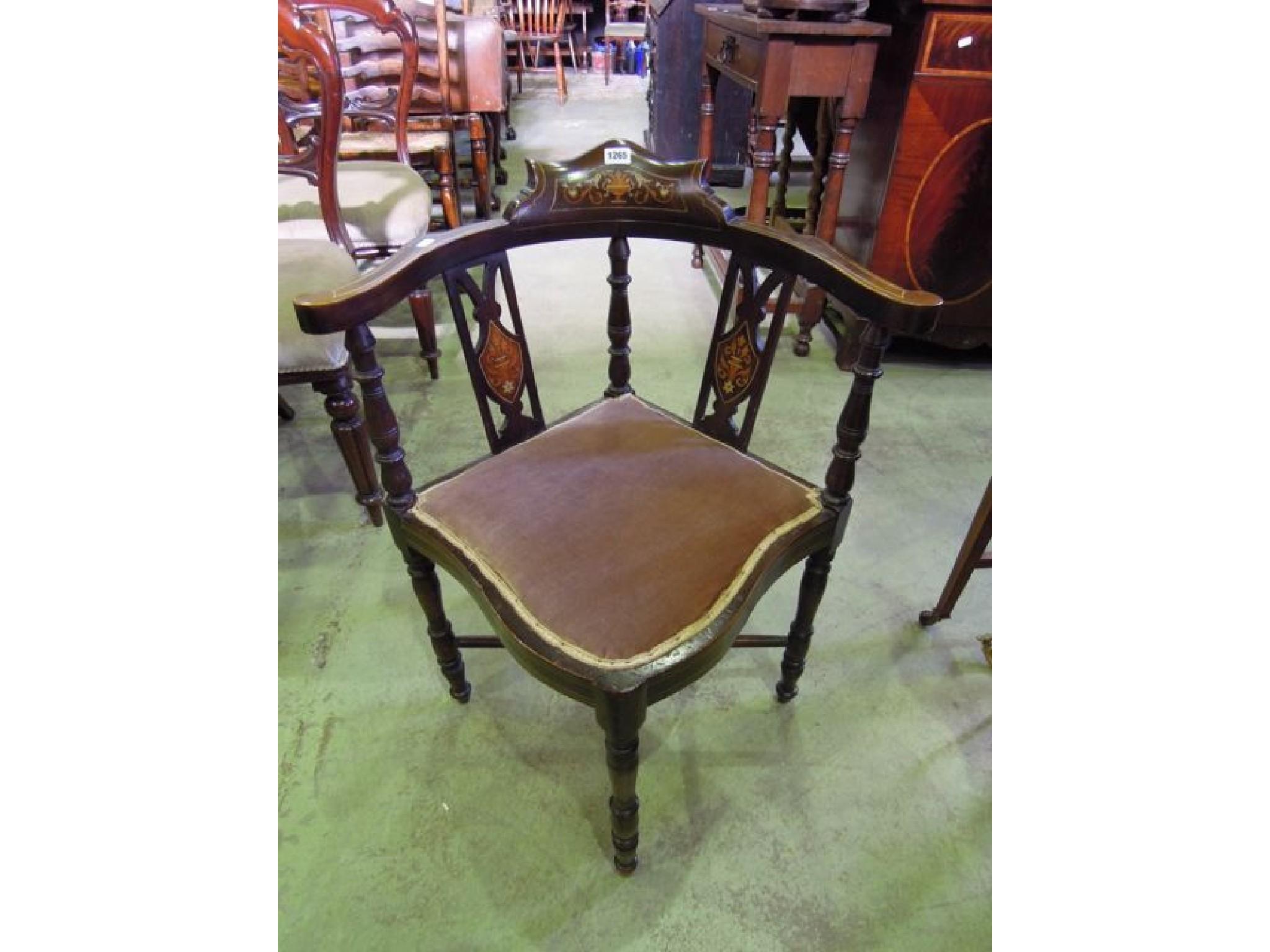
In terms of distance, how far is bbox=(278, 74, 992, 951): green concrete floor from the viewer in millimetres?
1015

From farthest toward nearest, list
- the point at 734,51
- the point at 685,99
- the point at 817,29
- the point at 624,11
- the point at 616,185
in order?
the point at 624,11
the point at 685,99
the point at 734,51
the point at 817,29
the point at 616,185

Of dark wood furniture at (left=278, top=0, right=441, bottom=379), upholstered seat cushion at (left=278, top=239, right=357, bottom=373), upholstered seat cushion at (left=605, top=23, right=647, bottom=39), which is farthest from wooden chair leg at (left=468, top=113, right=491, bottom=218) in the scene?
upholstered seat cushion at (left=605, top=23, right=647, bottom=39)

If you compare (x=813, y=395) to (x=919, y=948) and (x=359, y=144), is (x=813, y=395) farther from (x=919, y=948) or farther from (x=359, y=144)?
(x=359, y=144)

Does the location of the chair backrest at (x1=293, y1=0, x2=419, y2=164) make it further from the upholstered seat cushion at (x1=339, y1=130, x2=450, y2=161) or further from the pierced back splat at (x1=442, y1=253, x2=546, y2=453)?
the pierced back splat at (x1=442, y1=253, x2=546, y2=453)

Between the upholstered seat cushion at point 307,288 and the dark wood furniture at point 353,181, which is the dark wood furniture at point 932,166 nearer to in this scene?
the dark wood furniture at point 353,181

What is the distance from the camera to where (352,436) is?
148 cm

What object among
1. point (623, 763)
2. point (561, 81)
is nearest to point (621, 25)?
point (561, 81)

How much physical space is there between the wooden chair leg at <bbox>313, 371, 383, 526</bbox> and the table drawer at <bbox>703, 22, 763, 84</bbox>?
148cm

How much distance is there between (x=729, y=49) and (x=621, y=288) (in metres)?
1.57

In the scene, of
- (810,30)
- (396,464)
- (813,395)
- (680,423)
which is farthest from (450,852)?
(810,30)

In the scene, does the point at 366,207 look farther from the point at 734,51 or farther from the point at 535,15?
the point at 535,15

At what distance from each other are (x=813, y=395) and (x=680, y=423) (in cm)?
123

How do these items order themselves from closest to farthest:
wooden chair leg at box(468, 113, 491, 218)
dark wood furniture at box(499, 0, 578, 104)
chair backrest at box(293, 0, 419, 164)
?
chair backrest at box(293, 0, 419, 164) → wooden chair leg at box(468, 113, 491, 218) → dark wood furniture at box(499, 0, 578, 104)

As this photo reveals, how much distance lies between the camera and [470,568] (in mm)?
881
